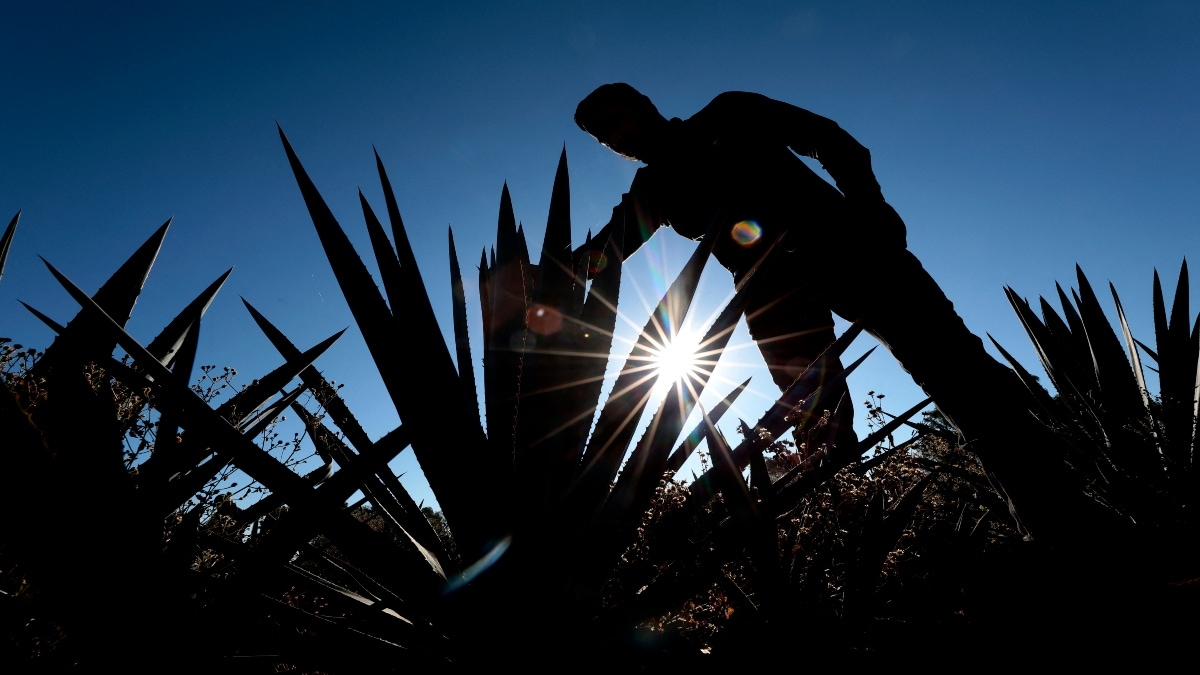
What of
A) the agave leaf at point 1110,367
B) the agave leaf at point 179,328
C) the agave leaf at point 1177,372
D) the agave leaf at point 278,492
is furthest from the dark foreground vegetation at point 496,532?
the agave leaf at point 1110,367

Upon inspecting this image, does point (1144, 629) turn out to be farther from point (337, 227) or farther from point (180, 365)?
point (180, 365)

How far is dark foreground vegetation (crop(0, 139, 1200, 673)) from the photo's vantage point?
24.3 inches

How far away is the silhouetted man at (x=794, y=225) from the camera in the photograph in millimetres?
1788

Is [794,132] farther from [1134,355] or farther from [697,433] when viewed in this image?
[1134,355]

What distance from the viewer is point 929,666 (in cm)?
103

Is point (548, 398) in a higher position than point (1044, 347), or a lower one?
lower

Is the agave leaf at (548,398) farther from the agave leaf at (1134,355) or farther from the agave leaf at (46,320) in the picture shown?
the agave leaf at (1134,355)

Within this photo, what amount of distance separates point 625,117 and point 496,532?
2.14 metres

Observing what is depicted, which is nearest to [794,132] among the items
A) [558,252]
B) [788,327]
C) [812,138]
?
[812,138]

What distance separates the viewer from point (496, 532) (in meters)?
0.91

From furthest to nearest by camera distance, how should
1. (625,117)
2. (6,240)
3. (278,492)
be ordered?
(625,117) < (6,240) < (278,492)

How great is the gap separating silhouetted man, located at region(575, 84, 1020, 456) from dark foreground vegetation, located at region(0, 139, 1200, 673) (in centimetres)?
38

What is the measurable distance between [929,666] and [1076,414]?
3.17 m

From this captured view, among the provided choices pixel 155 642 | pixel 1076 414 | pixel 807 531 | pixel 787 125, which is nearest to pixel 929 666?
pixel 807 531
